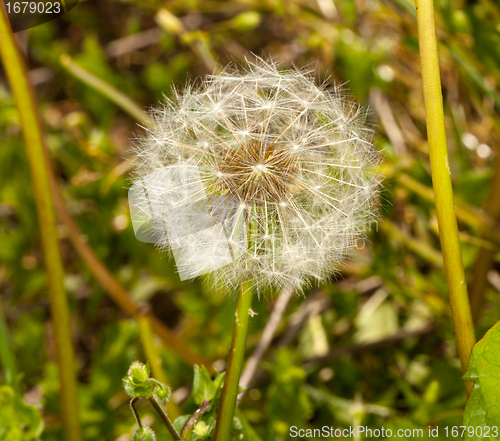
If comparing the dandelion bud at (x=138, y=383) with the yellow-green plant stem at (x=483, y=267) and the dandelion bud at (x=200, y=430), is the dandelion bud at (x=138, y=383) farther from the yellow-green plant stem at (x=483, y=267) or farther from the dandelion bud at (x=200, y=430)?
the yellow-green plant stem at (x=483, y=267)

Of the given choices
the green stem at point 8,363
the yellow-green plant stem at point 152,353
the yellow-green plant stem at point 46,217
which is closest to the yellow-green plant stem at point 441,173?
the yellow-green plant stem at point 152,353

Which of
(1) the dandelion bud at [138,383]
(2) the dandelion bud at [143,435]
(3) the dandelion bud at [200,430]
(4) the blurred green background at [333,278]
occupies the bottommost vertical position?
(4) the blurred green background at [333,278]

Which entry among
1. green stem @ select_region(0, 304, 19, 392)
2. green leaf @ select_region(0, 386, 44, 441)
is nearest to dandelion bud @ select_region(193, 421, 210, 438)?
green leaf @ select_region(0, 386, 44, 441)

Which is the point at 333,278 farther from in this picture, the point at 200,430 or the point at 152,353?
the point at 200,430

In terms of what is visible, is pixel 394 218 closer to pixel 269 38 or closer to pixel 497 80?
pixel 497 80

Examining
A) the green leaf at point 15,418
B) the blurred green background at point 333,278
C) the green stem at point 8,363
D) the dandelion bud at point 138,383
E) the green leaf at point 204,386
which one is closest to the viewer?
the dandelion bud at point 138,383

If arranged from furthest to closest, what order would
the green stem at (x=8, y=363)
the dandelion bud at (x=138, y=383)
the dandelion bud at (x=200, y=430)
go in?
1. the green stem at (x=8, y=363)
2. the dandelion bud at (x=200, y=430)
3. the dandelion bud at (x=138, y=383)

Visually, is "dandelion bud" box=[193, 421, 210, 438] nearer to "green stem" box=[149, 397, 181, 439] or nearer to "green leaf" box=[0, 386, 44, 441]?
"green stem" box=[149, 397, 181, 439]

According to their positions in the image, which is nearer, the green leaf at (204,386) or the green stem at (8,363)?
the green leaf at (204,386)
